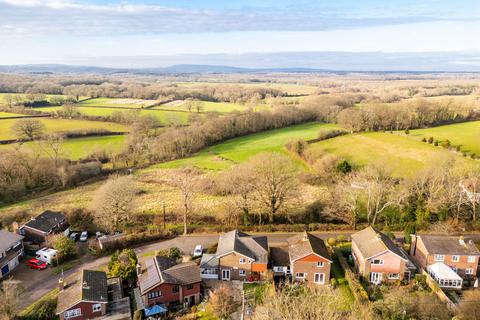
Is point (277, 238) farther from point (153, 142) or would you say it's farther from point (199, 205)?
point (153, 142)

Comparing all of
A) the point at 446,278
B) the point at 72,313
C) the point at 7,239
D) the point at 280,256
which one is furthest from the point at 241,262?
the point at 7,239

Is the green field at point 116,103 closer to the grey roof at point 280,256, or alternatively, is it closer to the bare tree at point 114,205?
the bare tree at point 114,205

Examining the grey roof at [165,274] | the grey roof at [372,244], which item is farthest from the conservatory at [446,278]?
the grey roof at [165,274]

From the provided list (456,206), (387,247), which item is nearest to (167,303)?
(387,247)

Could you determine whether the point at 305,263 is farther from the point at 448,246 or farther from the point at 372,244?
the point at 448,246

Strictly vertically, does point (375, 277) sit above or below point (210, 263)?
below

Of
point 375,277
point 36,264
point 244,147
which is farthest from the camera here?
point 244,147
